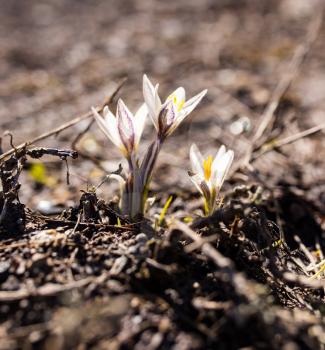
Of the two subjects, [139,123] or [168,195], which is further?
[168,195]

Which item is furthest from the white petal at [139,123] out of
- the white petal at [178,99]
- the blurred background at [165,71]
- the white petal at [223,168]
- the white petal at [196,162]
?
the blurred background at [165,71]

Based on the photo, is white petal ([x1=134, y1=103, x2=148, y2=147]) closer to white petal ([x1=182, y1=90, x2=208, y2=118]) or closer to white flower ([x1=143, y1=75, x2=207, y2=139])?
white flower ([x1=143, y1=75, x2=207, y2=139])

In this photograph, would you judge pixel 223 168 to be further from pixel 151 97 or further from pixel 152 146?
pixel 151 97

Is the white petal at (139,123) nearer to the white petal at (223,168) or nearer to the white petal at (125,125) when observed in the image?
the white petal at (125,125)

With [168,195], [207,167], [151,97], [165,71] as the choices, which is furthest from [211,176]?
[165,71]

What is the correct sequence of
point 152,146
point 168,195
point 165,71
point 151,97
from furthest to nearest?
point 165,71
point 168,195
point 152,146
point 151,97
